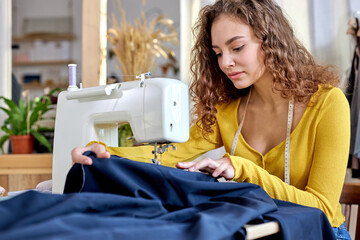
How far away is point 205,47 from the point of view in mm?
1692

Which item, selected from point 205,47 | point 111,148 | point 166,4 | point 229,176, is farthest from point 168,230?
point 166,4

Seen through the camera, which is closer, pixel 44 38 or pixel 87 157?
pixel 87 157

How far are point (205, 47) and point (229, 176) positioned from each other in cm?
67

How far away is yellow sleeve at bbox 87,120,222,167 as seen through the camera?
1457mm

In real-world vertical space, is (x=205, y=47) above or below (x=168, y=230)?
above

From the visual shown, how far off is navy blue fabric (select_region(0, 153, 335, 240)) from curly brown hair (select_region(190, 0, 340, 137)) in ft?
1.86

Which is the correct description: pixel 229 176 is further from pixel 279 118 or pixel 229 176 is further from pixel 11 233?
pixel 11 233

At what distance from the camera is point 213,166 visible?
1.18 m

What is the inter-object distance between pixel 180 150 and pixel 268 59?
477mm

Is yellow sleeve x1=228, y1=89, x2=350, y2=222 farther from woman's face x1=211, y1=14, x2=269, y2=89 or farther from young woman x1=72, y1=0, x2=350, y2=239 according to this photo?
woman's face x1=211, y1=14, x2=269, y2=89

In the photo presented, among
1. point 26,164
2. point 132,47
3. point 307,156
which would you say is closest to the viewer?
point 307,156

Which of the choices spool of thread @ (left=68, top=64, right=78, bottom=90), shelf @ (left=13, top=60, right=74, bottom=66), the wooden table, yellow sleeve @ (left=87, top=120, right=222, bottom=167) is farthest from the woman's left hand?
Answer: shelf @ (left=13, top=60, right=74, bottom=66)

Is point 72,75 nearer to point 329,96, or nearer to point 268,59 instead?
point 268,59

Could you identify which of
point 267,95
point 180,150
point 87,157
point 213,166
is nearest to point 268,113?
point 267,95
